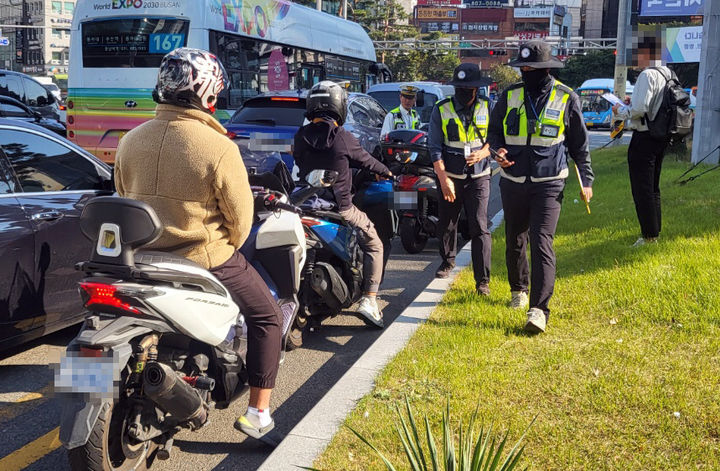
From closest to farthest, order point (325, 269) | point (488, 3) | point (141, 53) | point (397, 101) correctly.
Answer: point (325, 269) < point (141, 53) < point (397, 101) < point (488, 3)

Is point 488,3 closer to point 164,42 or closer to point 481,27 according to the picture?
point 481,27

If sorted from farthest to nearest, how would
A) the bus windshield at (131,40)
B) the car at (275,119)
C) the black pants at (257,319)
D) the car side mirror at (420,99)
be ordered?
1. the car side mirror at (420,99)
2. the bus windshield at (131,40)
3. the car at (275,119)
4. the black pants at (257,319)

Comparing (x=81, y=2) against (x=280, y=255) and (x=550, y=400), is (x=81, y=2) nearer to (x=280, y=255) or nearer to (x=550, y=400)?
(x=280, y=255)

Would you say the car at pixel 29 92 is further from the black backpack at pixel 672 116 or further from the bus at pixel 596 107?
the bus at pixel 596 107

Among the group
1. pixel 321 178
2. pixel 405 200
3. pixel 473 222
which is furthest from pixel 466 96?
pixel 321 178

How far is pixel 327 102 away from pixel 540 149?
1470mm

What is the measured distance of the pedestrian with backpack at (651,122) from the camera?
6867mm

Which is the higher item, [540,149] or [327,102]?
[327,102]

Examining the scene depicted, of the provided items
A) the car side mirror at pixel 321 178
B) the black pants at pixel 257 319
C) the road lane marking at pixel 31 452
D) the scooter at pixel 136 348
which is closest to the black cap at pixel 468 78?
the car side mirror at pixel 321 178

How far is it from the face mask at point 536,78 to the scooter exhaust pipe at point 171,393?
3230 millimetres

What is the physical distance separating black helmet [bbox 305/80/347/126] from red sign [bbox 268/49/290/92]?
34.8ft

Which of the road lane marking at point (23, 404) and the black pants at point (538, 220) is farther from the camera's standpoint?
the black pants at point (538, 220)

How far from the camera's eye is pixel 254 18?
1515 centimetres

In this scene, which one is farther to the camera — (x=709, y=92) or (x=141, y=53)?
(x=709, y=92)
